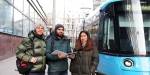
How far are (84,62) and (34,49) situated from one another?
3.45ft

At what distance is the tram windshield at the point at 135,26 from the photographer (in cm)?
1088

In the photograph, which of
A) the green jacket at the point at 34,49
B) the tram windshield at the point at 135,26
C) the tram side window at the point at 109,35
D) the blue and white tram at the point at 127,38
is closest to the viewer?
the green jacket at the point at 34,49

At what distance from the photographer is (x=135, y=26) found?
1109cm

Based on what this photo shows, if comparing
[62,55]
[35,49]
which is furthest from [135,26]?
[35,49]

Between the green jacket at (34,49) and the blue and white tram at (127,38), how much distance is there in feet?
10.5

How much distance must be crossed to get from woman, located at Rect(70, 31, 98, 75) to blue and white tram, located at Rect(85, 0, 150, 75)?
2.27 m

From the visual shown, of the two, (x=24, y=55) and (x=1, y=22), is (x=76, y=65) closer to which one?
(x=24, y=55)

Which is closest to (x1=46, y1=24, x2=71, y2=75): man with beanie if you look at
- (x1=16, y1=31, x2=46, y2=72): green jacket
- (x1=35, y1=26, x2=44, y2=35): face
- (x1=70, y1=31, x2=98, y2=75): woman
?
(x1=70, y1=31, x2=98, y2=75): woman

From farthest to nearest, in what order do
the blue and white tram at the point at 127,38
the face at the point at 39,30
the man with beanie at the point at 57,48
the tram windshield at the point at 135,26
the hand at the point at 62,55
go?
the tram windshield at the point at 135,26 < the blue and white tram at the point at 127,38 < the man with beanie at the point at 57,48 < the hand at the point at 62,55 < the face at the point at 39,30

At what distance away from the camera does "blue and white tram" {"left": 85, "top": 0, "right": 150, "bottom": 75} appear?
10.7m

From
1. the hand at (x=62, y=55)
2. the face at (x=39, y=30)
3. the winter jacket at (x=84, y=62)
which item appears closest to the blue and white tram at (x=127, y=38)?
the winter jacket at (x=84, y=62)

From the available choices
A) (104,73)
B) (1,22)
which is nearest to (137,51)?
(104,73)

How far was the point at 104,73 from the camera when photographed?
1233 cm

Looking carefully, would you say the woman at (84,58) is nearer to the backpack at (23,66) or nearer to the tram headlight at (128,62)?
the backpack at (23,66)
